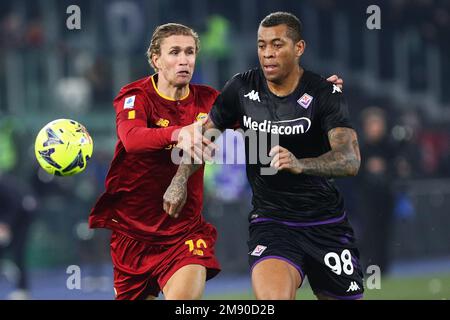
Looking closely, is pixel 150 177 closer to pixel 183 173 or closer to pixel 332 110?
pixel 183 173

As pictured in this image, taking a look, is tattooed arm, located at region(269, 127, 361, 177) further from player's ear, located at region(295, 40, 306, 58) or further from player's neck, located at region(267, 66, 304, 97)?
player's ear, located at region(295, 40, 306, 58)

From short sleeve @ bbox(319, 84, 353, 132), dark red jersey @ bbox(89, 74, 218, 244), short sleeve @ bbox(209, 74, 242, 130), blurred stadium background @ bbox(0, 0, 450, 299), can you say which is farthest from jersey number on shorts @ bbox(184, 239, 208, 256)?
blurred stadium background @ bbox(0, 0, 450, 299)

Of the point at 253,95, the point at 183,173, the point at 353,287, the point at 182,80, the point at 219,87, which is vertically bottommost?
the point at 353,287

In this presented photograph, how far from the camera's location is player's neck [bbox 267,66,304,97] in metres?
7.16

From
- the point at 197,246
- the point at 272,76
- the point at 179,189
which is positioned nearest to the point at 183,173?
the point at 179,189

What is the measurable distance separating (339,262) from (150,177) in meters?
1.41

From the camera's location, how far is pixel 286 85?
717 cm

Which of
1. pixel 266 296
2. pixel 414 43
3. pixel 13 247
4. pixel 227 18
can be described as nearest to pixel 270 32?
pixel 266 296

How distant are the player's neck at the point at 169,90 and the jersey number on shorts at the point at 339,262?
1.51 metres

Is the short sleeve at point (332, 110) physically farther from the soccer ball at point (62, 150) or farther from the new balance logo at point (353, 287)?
the soccer ball at point (62, 150)

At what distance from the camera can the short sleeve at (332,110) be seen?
694 centimetres

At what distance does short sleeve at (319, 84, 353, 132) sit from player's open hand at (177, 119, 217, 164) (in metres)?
0.73

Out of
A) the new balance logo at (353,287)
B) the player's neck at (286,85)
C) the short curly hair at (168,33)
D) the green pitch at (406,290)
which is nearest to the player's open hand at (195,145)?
the player's neck at (286,85)

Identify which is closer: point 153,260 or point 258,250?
point 258,250
